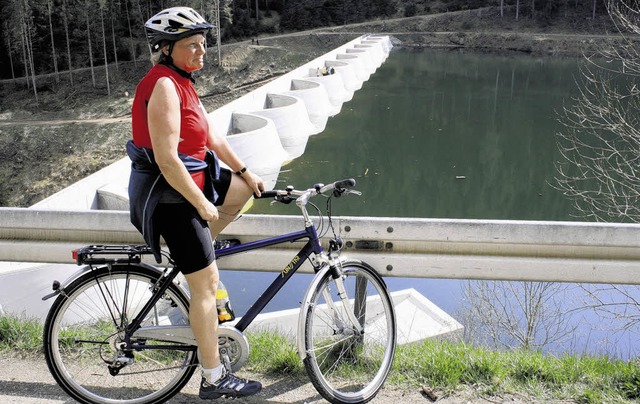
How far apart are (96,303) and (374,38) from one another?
55349 millimetres

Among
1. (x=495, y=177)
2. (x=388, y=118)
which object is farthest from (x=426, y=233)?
(x=388, y=118)

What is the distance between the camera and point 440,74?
4356 cm

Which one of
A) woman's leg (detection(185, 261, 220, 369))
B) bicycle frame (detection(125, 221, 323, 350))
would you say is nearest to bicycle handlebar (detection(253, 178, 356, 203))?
bicycle frame (detection(125, 221, 323, 350))

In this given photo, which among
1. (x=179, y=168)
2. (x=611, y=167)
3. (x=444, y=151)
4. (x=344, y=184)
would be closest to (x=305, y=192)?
(x=344, y=184)

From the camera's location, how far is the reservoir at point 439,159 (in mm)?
11141

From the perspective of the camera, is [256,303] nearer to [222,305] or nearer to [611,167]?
[222,305]

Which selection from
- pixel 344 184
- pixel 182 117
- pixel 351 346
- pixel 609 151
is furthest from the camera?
pixel 609 151

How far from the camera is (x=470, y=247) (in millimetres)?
3268

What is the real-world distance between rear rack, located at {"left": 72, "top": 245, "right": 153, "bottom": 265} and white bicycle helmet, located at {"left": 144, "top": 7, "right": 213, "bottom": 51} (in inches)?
32.8

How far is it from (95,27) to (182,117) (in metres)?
60.3

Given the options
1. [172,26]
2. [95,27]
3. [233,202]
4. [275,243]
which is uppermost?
[172,26]

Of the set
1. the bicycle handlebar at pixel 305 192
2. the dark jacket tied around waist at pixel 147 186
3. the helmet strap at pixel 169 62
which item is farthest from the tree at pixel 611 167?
the helmet strap at pixel 169 62

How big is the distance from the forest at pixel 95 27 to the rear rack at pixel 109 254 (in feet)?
160

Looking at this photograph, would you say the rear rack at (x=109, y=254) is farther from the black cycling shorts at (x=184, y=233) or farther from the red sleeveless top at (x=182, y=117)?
the red sleeveless top at (x=182, y=117)
